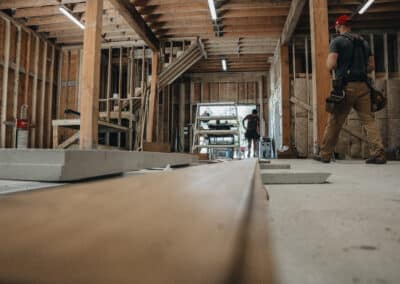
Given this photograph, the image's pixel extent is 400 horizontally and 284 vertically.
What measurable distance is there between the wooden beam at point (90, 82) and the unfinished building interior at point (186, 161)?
0.02 metres

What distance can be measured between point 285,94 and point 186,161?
5.38 metres

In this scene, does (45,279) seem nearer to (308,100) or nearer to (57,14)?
(308,100)

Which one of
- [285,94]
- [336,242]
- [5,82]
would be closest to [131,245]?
[336,242]

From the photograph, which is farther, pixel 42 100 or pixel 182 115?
pixel 182 115

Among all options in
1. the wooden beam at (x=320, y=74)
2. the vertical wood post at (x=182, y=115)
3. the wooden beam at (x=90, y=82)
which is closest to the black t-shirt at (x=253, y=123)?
the vertical wood post at (x=182, y=115)

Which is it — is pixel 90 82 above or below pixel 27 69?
below

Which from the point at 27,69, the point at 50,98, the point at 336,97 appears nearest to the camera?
the point at 336,97

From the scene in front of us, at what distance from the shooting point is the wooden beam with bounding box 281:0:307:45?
587 cm

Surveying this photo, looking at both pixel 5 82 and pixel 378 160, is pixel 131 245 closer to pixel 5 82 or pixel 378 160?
pixel 378 160

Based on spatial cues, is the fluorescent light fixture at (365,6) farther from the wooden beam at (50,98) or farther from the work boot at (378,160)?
the wooden beam at (50,98)

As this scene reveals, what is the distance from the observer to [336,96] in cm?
353

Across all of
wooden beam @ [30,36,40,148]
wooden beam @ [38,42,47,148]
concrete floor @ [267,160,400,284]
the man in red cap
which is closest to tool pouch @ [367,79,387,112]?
the man in red cap

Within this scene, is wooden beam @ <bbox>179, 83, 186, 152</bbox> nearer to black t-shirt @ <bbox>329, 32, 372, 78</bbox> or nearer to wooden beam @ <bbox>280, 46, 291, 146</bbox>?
wooden beam @ <bbox>280, 46, 291, 146</bbox>

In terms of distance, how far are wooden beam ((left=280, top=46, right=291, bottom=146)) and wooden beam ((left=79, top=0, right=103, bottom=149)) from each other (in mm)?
5082
